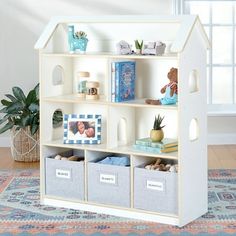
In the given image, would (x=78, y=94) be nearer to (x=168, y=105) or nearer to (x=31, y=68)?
(x=168, y=105)

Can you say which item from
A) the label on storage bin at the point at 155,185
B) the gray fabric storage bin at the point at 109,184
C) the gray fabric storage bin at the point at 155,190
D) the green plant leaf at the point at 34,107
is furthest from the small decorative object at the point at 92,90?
→ the green plant leaf at the point at 34,107

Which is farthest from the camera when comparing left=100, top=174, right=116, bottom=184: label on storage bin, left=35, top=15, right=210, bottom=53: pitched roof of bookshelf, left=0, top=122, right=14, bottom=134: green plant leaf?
left=0, top=122, right=14, bottom=134: green plant leaf

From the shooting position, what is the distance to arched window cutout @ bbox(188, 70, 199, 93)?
149 inches

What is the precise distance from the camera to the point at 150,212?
377 centimetres

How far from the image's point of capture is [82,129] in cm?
410

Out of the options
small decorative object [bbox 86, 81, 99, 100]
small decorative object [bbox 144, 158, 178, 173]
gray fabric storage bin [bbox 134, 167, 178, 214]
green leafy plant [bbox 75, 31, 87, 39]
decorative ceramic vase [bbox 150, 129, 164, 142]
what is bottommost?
gray fabric storage bin [bbox 134, 167, 178, 214]

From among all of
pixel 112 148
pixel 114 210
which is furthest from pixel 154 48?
pixel 114 210

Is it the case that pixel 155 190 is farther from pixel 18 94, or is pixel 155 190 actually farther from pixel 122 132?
pixel 18 94

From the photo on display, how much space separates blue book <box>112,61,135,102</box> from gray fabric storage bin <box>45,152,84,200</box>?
462 millimetres

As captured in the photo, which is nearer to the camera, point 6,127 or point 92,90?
point 92,90

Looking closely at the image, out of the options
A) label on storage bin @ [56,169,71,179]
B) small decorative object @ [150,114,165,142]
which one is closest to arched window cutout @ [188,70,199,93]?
small decorative object @ [150,114,165,142]

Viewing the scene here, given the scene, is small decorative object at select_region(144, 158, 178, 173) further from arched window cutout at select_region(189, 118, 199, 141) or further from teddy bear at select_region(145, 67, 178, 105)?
teddy bear at select_region(145, 67, 178, 105)

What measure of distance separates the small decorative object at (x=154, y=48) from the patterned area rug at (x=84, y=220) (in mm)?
909

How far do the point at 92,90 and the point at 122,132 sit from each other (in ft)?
1.01
